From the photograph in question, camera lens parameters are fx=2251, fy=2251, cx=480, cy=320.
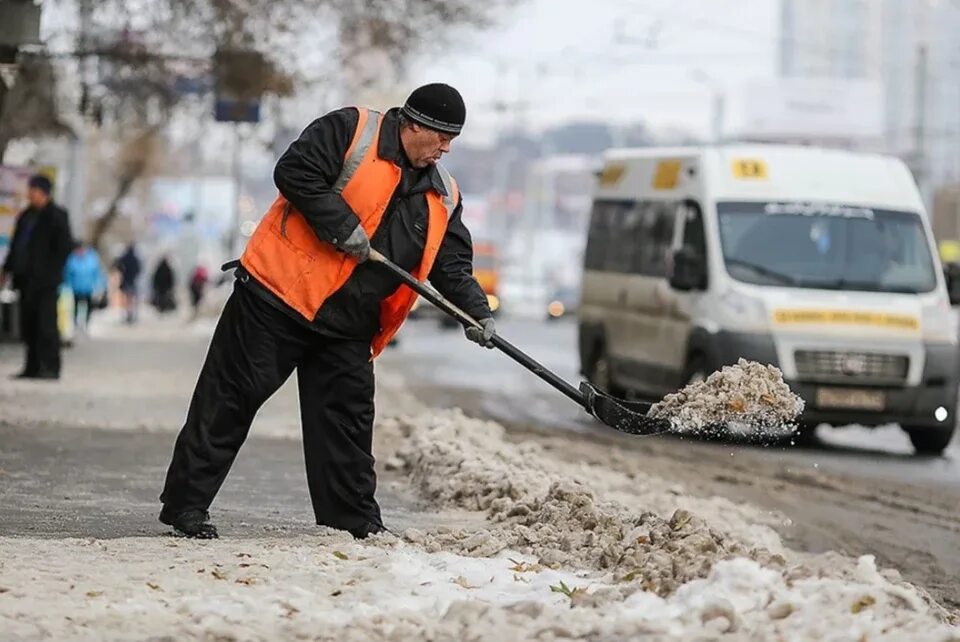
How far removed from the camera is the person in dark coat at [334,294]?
28.1ft

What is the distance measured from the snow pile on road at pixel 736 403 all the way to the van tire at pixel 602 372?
12476 mm

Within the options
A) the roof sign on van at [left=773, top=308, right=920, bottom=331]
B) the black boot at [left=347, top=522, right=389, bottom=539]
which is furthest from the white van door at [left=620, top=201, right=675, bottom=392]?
the black boot at [left=347, top=522, right=389, bottom=539]

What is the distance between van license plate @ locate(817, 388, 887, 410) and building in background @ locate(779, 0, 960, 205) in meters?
58.2

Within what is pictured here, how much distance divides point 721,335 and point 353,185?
398 inches

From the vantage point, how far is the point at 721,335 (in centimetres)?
1839

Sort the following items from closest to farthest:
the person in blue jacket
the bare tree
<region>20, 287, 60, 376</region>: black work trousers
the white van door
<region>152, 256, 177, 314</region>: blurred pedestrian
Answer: the white van door
<region>20, 287, 60, 376</region>: black work trousers
the bare tree
the person in blue jacket
<region>152, 256, 177, 314</region>: blurred pedestrian

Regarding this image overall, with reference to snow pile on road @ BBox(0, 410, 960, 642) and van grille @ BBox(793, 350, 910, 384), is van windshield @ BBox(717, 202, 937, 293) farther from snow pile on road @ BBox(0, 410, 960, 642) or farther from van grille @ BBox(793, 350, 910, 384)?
snow pile on road @ BBox(0, 410, 960, 642)

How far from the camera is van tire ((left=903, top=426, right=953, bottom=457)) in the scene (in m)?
18.7

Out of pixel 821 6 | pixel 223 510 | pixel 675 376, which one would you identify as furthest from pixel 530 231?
pixel 223 510

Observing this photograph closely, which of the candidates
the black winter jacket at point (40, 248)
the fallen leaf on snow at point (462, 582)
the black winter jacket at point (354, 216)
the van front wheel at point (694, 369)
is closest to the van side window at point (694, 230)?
the van front wheel at point (694, 369)

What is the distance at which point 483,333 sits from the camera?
8.91m

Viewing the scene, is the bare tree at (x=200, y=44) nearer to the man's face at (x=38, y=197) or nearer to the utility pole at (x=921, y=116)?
the man's face at (x=38, y=197)

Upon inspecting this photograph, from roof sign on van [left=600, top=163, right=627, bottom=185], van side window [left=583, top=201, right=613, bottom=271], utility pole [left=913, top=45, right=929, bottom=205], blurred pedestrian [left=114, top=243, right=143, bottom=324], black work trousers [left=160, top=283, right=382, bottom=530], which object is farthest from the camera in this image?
utility pole [left=913, top=45, right=929, bottom=205]

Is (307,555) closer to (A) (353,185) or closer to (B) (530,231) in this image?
(A) (353,185)
